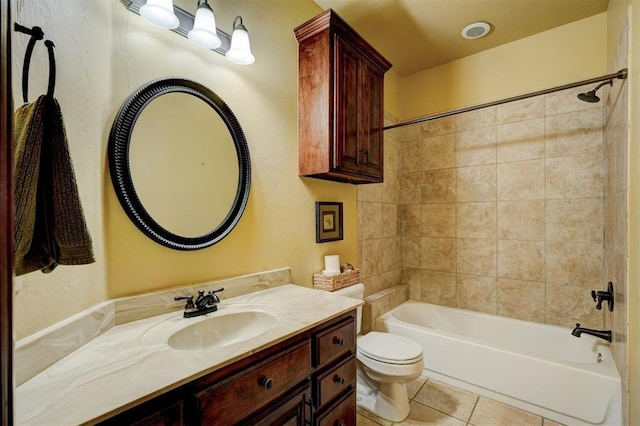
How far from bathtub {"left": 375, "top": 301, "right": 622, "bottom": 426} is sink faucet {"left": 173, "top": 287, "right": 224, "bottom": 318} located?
1.58m

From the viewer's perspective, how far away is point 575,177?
2227 millimetres

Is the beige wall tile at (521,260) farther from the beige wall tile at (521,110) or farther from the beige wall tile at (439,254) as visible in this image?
the beige wall tile at (521,110)

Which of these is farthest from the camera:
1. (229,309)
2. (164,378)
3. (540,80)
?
(540,80)

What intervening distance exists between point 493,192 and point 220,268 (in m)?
2.39

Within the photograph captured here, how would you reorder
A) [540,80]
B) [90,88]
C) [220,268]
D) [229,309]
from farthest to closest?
[540,80] → [220,268] → [229,309] → [90,88]

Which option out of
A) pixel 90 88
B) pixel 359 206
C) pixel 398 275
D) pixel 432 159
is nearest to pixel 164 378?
pixel 90 88

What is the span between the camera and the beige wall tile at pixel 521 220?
237cm

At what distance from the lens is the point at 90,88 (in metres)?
1.03

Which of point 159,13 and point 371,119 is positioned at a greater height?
point 159,13

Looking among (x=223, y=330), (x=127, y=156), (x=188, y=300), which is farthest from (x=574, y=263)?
(x=127, y=156)

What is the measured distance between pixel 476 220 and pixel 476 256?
1.09 feet

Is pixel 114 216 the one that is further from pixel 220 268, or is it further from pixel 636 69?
pixel 636 69

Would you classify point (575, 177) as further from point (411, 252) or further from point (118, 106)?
point (118, 106)

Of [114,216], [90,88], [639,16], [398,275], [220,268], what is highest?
[639,16]
